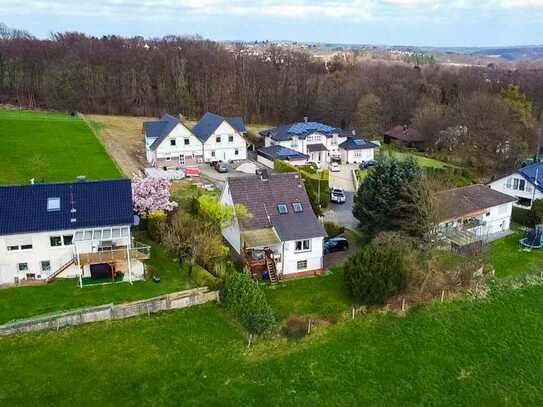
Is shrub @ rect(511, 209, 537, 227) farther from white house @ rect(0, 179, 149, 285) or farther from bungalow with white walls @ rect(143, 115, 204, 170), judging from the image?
bungalow with white walls @ rect(143, 115, 204, 170)

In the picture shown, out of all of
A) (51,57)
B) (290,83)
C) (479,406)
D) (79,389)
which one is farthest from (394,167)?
(51,57)

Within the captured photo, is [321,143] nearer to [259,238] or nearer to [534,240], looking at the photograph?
[534,240]

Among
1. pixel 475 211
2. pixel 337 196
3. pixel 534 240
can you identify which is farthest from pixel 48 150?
pixel 534 240

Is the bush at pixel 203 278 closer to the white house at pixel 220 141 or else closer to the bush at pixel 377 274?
the bush at pixel 377 274

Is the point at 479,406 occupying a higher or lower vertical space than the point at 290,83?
lower

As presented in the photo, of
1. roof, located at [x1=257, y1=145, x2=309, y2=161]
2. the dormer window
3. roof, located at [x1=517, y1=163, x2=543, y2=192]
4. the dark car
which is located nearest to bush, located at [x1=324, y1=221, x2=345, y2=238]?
the dark car

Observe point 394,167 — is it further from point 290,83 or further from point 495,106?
point 290,83

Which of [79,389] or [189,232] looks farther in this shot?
[189,232]
